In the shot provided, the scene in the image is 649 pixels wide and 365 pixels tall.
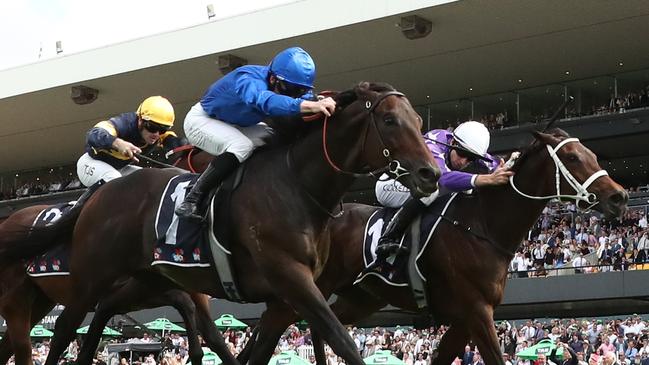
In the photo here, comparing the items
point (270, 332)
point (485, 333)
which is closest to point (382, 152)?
point (270, 332)

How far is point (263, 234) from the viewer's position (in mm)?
5629

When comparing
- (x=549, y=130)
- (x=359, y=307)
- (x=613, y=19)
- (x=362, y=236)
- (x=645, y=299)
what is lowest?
(x=645, y=299)

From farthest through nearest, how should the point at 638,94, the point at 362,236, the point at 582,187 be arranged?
1. the point at 638,94
2. the point at 362,236
3. the point at 582,187

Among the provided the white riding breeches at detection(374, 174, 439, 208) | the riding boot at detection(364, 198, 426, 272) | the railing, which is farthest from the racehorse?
the railing

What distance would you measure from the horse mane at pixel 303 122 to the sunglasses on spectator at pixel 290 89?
16cm

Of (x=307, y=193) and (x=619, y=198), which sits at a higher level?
(x=307, y=193)

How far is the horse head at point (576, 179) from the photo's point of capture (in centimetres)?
694

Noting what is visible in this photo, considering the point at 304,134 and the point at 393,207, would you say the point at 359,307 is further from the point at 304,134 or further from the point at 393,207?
the point at 304,134

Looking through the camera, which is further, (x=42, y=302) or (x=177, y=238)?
(x=42, y=302)

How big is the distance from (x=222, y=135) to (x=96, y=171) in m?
2.15

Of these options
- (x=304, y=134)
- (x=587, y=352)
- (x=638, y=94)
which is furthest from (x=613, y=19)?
(x=304, y=134)

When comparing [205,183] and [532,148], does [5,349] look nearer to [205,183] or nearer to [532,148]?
[205,183]

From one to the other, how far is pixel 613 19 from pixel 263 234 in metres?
19.2

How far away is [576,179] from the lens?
704 centimetres
